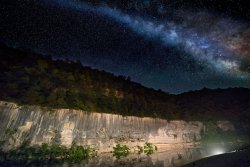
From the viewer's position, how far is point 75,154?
2892cm

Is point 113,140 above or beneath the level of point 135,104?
beneath

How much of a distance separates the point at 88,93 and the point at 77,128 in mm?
8525

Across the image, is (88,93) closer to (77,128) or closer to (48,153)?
(77,128)

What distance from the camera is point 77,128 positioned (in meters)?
31.3

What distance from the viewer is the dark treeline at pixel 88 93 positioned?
103 ft

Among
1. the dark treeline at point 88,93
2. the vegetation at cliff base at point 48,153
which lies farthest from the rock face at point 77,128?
the dark treeline at point 88,93

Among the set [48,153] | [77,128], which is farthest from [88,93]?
[48,153]

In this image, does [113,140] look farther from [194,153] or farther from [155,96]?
[155,96]

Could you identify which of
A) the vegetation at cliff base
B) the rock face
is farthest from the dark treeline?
the vegetation at cliff base

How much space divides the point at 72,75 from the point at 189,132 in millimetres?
25431

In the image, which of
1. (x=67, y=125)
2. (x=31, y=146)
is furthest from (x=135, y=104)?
(x=31, y=146)

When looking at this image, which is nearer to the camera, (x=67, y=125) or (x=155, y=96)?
(x=67, y=125)

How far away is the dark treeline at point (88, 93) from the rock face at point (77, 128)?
1169mm

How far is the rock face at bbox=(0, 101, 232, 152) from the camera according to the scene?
26734 millimetres
